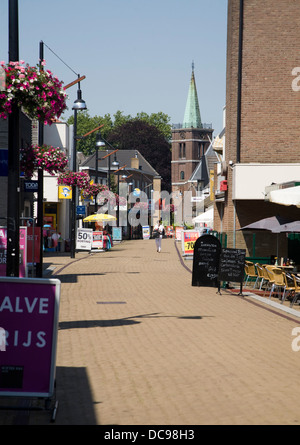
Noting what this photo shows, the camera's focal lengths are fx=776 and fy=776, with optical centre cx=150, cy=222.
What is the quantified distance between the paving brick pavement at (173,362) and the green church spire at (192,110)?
13362 centimetres

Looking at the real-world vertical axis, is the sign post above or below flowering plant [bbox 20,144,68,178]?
below

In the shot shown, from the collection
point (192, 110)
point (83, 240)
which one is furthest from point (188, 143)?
point (83, 240)

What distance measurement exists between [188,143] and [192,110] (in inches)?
415

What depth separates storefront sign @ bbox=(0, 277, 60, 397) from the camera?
7109mm

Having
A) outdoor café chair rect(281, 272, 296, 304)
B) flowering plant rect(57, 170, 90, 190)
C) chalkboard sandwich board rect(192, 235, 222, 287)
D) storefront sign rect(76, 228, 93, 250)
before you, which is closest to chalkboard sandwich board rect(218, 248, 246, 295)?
chalkboard sandwich board rect(192, 235, 222, 287)

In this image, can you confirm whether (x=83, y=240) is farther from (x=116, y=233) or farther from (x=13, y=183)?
(x=13, y=183)

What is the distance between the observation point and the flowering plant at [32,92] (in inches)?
460

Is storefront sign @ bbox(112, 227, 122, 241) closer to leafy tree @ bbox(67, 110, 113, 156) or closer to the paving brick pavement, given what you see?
the paving brick pavement

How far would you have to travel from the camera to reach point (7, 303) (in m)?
7.23

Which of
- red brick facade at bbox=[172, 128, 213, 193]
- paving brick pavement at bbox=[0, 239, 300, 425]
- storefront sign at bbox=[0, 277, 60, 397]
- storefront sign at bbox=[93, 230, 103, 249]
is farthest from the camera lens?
red brick facade at bbox=[172, 128, 213, 193]

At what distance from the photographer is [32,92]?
11938 millimetres

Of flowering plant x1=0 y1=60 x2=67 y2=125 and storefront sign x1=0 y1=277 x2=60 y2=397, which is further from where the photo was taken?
flowering plant x1=0 y1=60 x2=67 y2=125

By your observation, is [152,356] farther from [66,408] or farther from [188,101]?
[188,101]

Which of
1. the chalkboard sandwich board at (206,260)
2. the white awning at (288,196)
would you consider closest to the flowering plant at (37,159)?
the chalkboard sandwich board at (206,260)
